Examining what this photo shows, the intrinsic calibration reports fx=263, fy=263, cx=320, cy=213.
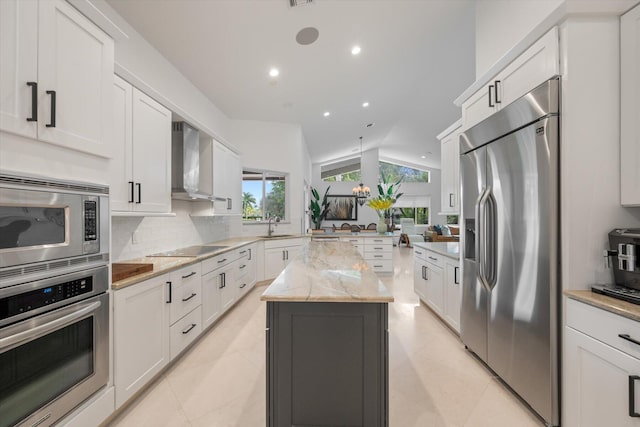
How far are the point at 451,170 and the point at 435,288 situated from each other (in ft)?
5.00

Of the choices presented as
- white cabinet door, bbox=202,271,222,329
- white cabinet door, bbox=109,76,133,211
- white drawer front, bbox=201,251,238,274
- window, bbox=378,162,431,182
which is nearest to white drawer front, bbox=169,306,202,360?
white cabinet door, bbox=202,271,222,329

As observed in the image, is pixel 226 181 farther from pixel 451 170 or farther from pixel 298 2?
pixel 451 170

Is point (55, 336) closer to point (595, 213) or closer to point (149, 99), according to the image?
point (149, 99)

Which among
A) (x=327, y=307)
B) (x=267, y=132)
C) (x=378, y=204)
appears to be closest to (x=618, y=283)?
(x=327, y=307)

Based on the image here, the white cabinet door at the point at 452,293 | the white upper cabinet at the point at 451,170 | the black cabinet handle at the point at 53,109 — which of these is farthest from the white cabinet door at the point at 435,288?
the black cabinet handle at the point at 53,109

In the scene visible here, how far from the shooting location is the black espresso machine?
4.35 feet

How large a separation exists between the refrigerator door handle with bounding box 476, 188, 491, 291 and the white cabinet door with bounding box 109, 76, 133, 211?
2.85 metres

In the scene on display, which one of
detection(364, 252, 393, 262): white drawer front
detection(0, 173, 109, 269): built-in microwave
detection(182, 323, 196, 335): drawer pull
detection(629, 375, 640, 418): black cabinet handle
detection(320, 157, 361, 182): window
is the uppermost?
detection(320, 157, 361, 182): window

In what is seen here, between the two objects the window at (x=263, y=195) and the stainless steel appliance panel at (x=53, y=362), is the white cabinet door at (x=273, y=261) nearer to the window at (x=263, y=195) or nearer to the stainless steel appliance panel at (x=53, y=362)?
the window at (x=263, y=195)

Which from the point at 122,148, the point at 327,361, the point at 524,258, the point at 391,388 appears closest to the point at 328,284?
the point at 327,361

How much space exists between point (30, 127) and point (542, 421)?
327 centimetres

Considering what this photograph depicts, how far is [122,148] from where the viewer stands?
2045 mm

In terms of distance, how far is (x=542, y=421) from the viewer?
66.4 inches

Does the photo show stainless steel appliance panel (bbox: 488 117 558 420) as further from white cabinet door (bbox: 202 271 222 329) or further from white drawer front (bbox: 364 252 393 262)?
white drawer front (bbox: 364 252 393 262)
